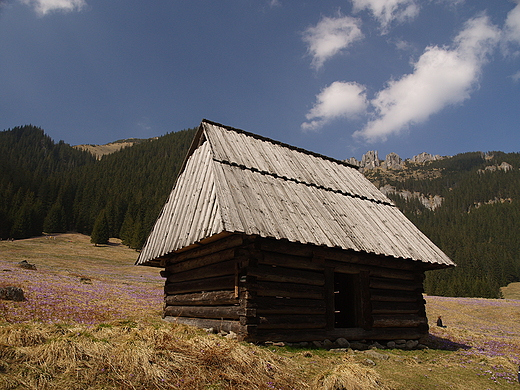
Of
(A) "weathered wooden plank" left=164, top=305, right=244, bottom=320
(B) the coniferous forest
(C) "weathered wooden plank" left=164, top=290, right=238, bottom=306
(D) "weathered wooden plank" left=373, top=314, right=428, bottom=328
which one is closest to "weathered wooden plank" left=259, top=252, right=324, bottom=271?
(C) "weathered wooden plank" left=164, top=290, right=238, bottom=306

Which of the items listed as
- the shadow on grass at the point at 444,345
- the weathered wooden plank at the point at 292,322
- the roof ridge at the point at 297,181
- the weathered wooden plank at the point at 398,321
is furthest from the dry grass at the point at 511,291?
the weathered wooden plank at the point at 292,322

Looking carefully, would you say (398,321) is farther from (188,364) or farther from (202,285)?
(188,364)

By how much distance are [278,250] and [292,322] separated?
2156mm

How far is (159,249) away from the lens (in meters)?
12.9

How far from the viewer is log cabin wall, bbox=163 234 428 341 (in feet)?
31.8

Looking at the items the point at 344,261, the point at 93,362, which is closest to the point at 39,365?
the point at 93,362

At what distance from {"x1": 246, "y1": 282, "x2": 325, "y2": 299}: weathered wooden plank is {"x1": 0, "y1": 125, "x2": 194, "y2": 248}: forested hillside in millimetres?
79078

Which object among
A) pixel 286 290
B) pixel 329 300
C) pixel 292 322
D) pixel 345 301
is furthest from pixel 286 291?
pixel 345 301

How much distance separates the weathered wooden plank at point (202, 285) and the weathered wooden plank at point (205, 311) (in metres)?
0.57

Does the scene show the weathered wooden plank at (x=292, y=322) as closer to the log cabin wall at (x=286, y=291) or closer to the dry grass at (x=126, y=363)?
the log cabin wall at (x=286, y=291)

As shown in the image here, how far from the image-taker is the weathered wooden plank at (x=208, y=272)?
10328 mm

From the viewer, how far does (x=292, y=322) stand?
10.2 metres

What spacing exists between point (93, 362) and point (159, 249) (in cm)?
705

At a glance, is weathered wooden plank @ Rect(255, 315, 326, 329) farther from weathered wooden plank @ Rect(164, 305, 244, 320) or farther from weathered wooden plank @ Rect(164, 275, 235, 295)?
weathered wooden plank @ Rect(164, 275, 235, 295)
